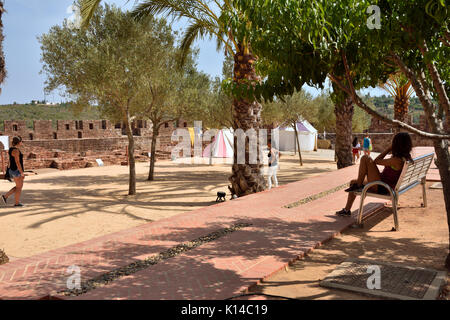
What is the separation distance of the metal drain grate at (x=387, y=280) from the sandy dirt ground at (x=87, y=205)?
4.70 m

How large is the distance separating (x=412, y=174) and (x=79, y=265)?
15.5ft

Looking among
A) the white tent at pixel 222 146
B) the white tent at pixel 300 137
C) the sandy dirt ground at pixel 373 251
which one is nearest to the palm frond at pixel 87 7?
the sandy dirt ground at pixel 373 251

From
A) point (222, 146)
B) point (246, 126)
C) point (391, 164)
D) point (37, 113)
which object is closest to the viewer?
point (391, 164)

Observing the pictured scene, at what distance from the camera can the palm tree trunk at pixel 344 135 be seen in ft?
48.9

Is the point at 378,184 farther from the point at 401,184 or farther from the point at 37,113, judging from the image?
the point at 37,113

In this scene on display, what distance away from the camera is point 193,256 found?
4445 millimetres

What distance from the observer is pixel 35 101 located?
232 feet

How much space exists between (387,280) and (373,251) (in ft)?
3.23

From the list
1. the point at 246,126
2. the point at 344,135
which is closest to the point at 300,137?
the point at 344,135

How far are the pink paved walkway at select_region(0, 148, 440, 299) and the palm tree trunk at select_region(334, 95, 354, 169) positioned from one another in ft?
26.7

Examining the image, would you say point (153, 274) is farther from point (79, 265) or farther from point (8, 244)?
point (8, 244)
